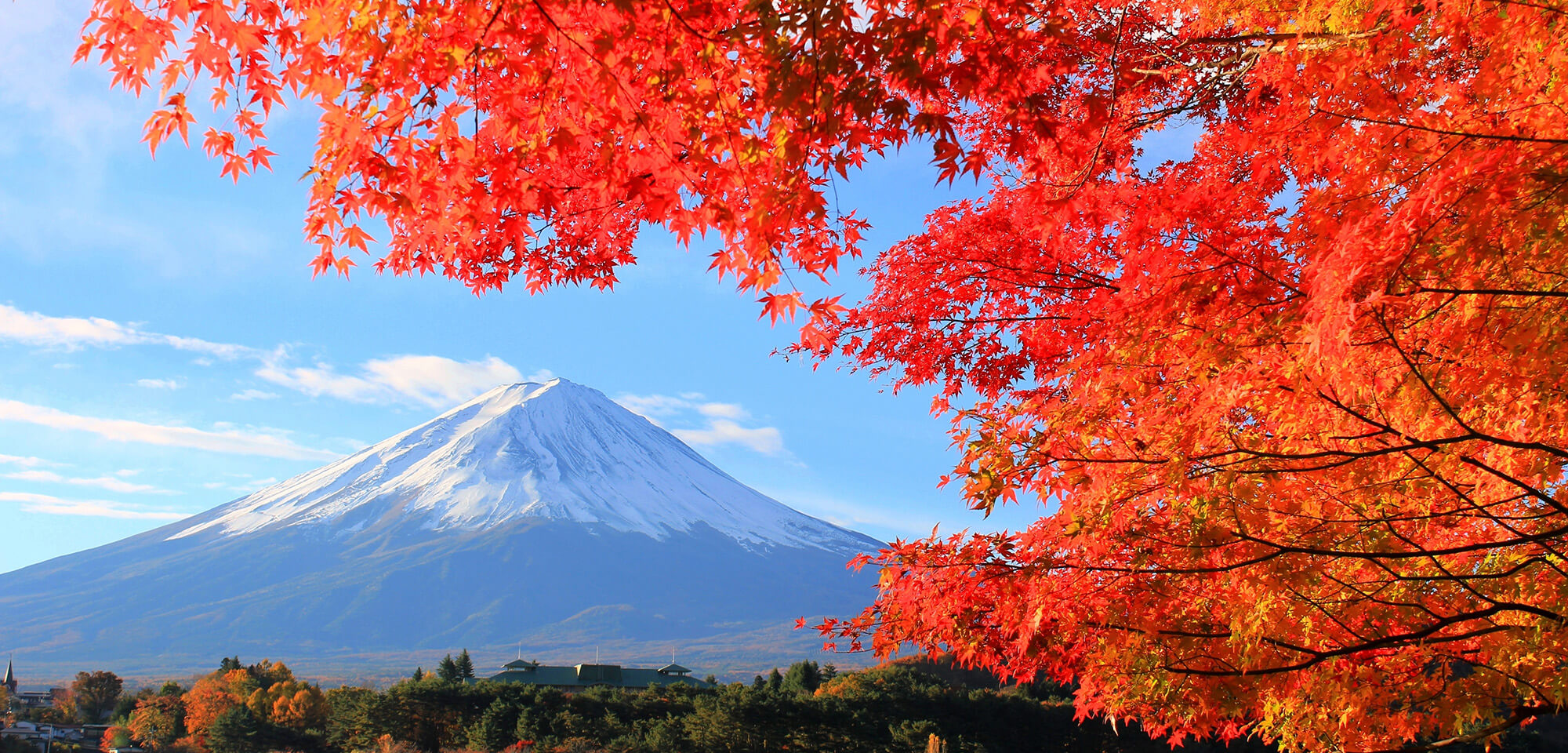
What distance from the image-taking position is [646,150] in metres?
3.18

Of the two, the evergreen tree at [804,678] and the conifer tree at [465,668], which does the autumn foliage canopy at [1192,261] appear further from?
the conifer tree at [465,668]

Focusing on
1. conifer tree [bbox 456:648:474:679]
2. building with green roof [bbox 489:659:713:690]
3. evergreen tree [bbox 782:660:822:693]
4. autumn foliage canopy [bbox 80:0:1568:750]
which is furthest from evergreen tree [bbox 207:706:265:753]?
autumn foliage canopy [bbox 80:0:1568:750]

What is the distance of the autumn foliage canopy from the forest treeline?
1844 cm

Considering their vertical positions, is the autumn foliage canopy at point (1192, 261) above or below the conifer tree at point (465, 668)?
above

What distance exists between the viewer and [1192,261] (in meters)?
4.11

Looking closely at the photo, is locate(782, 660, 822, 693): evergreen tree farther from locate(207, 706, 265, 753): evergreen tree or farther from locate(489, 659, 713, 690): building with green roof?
locate(207, 706, 265, 753): evergreen tree

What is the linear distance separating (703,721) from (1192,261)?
2956 cm

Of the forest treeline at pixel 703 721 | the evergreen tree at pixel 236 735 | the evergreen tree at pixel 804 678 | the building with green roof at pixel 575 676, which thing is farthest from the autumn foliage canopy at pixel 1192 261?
the building with green roof at pixel 575 676

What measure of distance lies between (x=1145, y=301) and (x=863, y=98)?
181 centimetres

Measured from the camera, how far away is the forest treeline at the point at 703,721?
93.6 feet

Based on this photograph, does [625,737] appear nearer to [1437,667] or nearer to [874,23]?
[1437,667]

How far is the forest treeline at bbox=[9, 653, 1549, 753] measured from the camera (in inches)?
1123

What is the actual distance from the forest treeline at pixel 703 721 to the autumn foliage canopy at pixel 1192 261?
1844 centimetres

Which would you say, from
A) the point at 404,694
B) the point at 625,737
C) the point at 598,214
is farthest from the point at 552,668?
the point at 598,214
